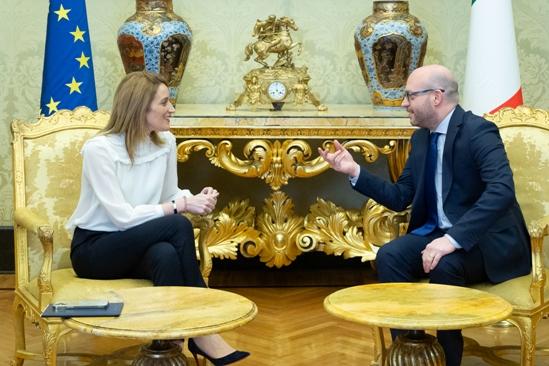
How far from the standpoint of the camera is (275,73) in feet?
16.9

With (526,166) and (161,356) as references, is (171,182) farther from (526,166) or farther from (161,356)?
(526,166)

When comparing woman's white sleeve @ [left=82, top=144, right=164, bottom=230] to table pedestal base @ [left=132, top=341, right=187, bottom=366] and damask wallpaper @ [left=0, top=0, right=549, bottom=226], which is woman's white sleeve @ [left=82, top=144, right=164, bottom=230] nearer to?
table pedestal base @ [left=132, top=341, right=187, bottom=366]

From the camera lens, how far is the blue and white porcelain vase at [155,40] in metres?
4.94

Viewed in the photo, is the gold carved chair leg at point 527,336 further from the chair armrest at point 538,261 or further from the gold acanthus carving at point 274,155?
the gold acanthus carving at point 274,155

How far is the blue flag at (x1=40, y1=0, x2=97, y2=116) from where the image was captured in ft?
16.4

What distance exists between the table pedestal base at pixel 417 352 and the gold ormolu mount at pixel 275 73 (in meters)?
2.06

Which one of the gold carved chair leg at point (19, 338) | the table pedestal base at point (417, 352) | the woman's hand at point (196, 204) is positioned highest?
the woman's hand at point (196, 204)

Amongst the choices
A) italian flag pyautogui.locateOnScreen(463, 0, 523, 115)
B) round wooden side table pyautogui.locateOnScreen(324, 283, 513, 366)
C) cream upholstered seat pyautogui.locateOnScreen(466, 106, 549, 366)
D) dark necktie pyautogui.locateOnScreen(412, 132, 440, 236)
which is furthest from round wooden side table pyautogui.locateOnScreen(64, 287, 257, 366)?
italian flag pyautogui.locateOnScreen(463, 0, 523, 115)

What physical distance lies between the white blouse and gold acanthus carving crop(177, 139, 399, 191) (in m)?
0.88

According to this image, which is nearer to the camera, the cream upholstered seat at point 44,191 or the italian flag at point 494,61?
the cream upholstered seat at point 44,191

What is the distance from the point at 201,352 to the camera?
11.6 feet

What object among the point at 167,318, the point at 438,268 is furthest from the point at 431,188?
the point at 167,318

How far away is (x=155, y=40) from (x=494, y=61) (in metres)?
1.58

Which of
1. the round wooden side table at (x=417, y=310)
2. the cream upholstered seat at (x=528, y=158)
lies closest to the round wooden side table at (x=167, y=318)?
the round wooden side table at (x=417, y=310)
